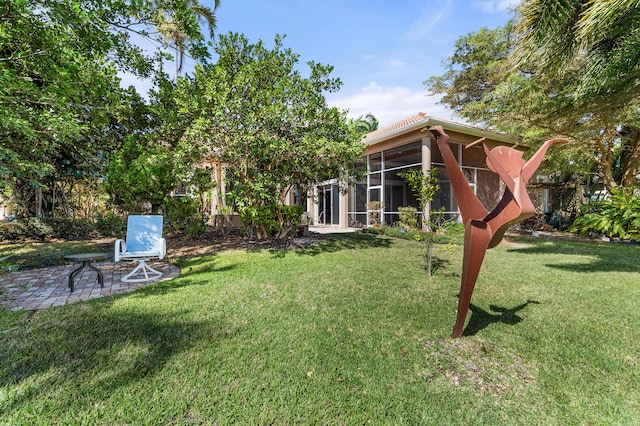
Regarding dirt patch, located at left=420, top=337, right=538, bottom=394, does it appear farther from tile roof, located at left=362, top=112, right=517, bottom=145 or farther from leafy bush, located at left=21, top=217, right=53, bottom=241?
leafy bush, located at left=21, top=217, right=53, bottom=241

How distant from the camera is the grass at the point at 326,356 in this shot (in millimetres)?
2195

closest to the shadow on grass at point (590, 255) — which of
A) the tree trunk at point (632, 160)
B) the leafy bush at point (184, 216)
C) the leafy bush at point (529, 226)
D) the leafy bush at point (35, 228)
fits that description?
the leafy bush at point (529, 226)

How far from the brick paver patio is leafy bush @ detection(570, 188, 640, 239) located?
15.0m

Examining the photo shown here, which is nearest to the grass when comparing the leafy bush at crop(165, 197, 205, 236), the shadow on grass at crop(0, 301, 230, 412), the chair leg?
the shadow on grass at crop(0, 301, 230, 412)

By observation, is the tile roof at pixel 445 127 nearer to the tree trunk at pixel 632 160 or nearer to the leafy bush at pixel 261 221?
the tree trunk at pixel 632 160

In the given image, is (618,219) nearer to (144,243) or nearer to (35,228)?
(144,243)

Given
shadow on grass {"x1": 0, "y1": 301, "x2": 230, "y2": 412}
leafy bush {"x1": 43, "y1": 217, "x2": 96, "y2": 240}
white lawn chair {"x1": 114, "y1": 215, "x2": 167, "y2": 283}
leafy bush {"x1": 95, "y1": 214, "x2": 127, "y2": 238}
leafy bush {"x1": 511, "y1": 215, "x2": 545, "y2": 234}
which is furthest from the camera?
leafy bush {"x1": 511, "y1": 215, "x2": 545, "y2": 234}

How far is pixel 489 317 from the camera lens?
3.91m

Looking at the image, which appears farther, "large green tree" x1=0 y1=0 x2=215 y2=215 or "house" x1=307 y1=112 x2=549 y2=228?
"house" x1=307 y1=112 x2=549 y2=228

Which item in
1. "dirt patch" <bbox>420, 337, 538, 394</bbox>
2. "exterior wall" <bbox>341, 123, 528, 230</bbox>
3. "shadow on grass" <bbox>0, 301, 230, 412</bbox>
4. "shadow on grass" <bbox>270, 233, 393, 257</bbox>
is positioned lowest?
"dirt patch" <bbox>420, 337, 538, 394</bbox>

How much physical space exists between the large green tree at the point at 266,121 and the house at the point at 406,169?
405 centimetres

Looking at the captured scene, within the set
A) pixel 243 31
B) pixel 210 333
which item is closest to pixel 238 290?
pixel 210 333

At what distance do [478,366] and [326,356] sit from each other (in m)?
1.55

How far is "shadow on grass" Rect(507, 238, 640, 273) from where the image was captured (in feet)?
21.4
